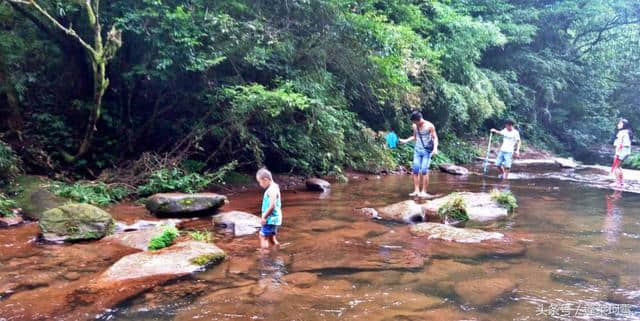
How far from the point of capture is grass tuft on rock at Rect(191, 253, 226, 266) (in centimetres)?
567

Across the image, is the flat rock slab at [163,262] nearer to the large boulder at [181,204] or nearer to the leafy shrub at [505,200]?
the large boulder at [181,204]

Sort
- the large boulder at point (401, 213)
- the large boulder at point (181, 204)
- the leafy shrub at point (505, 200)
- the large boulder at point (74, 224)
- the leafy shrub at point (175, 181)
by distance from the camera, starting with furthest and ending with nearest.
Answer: the leafy shrub at point (175, 181)
the leafy shrub at point (505, 200)
the large boulder at point (401, 213)
the large boulder at point (181, 204)
the large boulder at point (74, 224)

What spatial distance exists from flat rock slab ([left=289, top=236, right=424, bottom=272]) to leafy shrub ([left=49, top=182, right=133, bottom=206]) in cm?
409

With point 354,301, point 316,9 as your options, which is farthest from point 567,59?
point 354,301

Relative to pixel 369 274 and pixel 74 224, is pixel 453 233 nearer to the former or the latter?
pixel 369 274

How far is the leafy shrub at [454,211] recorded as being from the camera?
8453mm

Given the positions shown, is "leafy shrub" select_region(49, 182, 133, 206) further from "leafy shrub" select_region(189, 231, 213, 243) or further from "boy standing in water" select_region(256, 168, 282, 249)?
"boy standing in water" select_region(256, 168, 282, 249)

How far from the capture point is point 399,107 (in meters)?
15.3

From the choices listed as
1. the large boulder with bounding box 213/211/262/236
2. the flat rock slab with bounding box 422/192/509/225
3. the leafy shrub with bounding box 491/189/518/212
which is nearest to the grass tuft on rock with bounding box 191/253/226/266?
the large boulder with bounding box 213/211/262/236

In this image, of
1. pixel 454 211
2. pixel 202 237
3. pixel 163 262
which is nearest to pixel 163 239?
pixel 202 237

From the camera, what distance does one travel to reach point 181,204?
828 centimetres

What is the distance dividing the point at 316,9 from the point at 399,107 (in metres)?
4.97

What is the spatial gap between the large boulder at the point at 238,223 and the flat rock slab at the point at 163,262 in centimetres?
129

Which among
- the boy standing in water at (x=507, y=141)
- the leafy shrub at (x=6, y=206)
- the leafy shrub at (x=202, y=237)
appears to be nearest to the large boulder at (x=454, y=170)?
the boy standing in water at (x=507, y=141)
